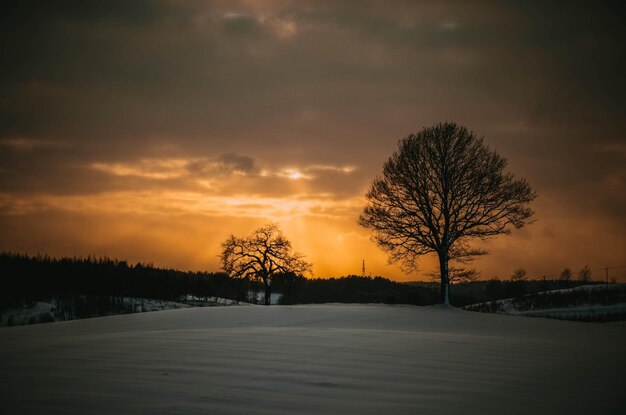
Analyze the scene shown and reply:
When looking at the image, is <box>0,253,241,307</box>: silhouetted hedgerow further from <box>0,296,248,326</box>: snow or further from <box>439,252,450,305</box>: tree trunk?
<box>439,252,450,305</box>: tree trunk

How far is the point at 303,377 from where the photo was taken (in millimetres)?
4051

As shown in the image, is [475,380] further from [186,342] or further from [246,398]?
[186,342]

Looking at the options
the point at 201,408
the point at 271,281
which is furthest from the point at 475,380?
the point at 271,281

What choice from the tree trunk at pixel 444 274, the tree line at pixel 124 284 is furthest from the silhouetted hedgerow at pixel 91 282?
the tree trunk at pixel 444 274

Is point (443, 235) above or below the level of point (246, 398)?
above

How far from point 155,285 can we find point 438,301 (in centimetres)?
4233

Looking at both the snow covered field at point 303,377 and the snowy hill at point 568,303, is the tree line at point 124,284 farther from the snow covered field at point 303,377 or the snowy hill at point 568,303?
the snow covered field at point 303,377

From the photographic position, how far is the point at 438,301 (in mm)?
23234

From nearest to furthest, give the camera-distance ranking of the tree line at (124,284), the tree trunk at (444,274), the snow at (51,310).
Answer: the tree trunk at (444,274) < the snow at (51,310) < the tree line at (124,284)

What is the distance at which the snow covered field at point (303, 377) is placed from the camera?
319 cm

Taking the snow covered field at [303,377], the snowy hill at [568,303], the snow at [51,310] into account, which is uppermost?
the snow covered field at [303,377]

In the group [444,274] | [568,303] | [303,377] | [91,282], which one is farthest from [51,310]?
[568,303]

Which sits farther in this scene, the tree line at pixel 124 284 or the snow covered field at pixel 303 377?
the tree line at pixel 124 284

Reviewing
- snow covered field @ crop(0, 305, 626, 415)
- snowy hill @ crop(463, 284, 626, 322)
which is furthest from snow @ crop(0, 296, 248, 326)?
snow covered field @ crop(0, 305, 626, 415)
